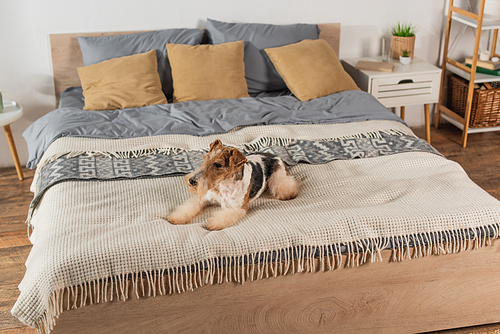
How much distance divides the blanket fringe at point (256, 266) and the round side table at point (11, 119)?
5.78ft

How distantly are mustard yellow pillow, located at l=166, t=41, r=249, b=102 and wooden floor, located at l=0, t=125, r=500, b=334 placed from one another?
1.13 meters

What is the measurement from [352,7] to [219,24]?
1017 millimetres

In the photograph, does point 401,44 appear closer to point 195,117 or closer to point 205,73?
point 205,73

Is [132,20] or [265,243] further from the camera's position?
[132,20]

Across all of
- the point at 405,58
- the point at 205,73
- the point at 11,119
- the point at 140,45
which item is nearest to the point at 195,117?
the point at 205,73

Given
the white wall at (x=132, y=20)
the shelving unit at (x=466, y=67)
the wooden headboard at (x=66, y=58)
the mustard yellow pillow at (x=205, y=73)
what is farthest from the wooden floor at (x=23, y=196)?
the mustard yellow pillow at (x=205, y=73)

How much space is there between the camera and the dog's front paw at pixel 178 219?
1.64 m

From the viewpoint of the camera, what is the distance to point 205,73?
2.82 m

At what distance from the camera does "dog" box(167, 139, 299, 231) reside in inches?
60.8

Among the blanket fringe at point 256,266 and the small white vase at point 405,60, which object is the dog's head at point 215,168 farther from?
the small white vase at point 405,60

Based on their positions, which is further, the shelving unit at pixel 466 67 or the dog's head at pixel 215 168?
the shelving unit at pixel 466 67

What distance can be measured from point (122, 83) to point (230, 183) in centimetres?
142

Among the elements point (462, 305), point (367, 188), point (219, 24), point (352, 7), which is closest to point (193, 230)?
point (367, 188)

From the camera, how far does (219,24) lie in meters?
3.10
